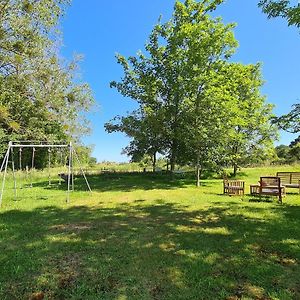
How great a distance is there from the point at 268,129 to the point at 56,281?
2828 centimetres

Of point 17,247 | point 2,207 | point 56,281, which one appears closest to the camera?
point 56,281

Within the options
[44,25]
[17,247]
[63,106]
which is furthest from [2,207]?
[63,106]

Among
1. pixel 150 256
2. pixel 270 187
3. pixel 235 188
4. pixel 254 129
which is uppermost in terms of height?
pixel 254 129

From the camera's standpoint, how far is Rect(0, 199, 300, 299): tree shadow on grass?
4.83 metres

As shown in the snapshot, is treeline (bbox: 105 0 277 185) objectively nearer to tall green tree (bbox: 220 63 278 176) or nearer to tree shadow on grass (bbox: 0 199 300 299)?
tall green tree (bbox: 220 63 278 176)

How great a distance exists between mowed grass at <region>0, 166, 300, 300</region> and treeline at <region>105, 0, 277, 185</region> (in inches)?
400

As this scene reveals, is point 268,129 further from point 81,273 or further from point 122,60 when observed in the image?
point 81,273

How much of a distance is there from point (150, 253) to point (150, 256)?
180mm

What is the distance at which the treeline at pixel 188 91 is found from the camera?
20125 millimetres

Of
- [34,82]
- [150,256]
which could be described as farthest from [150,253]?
[34,82]

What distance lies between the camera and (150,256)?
247 inches

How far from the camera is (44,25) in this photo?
20328 millimetres

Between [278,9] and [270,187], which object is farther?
[270,187]

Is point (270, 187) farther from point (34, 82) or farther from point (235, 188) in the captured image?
point (34, 82)
